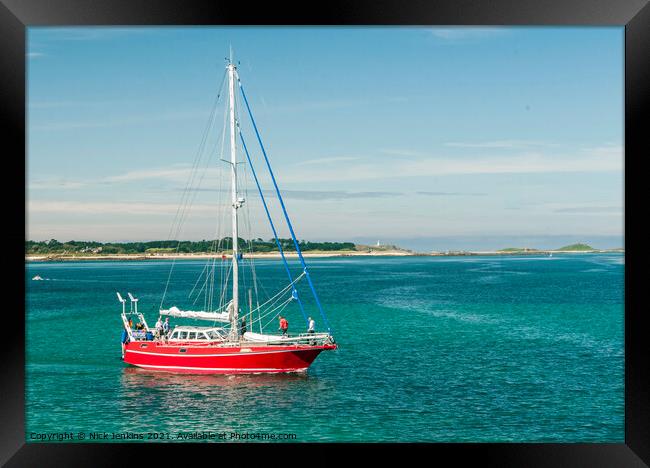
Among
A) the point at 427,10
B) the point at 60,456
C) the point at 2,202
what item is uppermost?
the point at 427,10

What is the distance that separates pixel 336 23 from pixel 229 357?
15.1 m

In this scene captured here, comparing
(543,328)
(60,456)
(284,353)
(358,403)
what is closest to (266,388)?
(284,353)

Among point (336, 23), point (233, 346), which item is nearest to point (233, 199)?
point (233, 346)

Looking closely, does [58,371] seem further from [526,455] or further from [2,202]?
[526,455]

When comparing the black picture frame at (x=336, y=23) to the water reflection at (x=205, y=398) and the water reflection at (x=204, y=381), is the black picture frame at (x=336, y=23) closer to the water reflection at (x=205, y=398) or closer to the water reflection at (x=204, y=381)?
the water reflection at (x=205, y=398)

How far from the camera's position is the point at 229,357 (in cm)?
2175

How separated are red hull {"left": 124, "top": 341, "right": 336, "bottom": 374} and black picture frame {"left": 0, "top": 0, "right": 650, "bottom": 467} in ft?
43.0

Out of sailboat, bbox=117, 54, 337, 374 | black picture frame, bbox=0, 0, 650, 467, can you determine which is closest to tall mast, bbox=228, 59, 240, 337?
sailboat, bbox=117, 54, 337, 374

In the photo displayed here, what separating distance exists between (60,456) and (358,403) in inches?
461

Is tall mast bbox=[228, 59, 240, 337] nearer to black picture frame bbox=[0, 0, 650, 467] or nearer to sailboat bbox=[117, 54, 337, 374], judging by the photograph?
sailboat bbox=[117, 54, 337, 374]

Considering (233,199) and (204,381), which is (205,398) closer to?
(204,381)

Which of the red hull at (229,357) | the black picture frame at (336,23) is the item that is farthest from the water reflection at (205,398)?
the black picture frame at (336,23)

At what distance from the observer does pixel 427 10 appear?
841 cm

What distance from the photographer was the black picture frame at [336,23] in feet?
27.2
